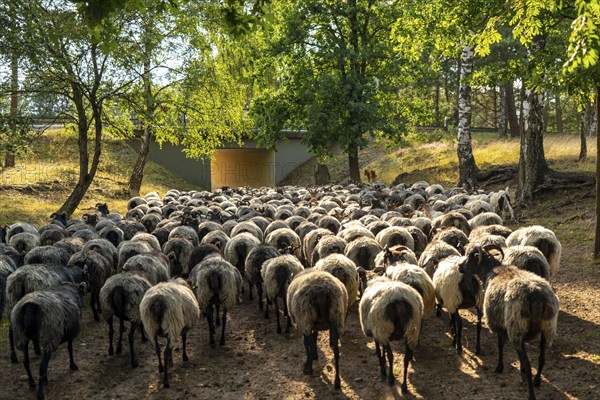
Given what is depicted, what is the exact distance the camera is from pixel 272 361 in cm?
898

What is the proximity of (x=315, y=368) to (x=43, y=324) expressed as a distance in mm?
4067

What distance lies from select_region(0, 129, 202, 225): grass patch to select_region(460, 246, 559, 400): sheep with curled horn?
757 inches

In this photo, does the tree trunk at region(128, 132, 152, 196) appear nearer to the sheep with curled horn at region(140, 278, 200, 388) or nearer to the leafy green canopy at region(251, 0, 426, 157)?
the leafy green canopy at region(251, 0, 426, 157)

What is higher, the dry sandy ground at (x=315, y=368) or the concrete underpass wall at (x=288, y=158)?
the concrete underpass wall at (x=288, y=158)

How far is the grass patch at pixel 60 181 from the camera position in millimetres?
25469

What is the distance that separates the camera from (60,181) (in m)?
31.5

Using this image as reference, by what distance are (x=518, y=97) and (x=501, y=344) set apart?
166 ft

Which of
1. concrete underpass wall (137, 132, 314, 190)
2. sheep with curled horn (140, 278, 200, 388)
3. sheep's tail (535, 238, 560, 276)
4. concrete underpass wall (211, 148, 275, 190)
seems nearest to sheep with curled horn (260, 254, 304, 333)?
sheep with curled horn (140, 278, 200, 388)

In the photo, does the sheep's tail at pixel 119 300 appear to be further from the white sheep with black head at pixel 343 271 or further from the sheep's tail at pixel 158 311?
the white sheep with black head at pixel 343 271

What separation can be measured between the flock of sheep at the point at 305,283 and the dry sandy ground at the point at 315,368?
245mm

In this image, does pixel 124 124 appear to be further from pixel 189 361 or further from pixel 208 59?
pixel 189 361

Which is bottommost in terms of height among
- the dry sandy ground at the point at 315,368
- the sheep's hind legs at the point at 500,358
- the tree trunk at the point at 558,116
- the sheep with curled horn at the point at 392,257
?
the dry sandy ground at the point at 315,368

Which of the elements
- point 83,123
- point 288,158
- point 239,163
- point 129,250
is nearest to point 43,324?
point 129,250

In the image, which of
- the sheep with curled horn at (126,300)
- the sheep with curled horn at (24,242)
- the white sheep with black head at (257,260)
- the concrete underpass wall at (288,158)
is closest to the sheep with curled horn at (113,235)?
the sheep with curled horn at (24,242)
